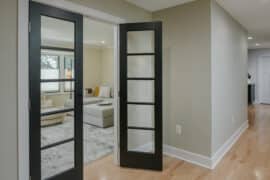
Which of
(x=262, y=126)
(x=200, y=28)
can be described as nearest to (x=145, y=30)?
(x=200, y=28)

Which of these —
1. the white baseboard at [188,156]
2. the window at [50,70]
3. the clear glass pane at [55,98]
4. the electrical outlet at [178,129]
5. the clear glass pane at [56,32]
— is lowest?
the white baseboard at [188,156]

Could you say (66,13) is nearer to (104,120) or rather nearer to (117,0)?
(117,0)

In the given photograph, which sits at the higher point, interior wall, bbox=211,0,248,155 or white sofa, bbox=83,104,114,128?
interior wall, bbox=211,0,248,155

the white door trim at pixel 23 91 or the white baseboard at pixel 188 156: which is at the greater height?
the white door trim at pixel 23 91

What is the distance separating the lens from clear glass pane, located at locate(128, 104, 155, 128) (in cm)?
287

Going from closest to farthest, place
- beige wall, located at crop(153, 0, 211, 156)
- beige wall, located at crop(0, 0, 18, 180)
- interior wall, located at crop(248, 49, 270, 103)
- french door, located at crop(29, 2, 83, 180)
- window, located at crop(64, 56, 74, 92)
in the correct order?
beige wall, located at crop(0, 0, 18, 180) < french door, located at crop(29, 2, 83, 180) < window, located at crop(64, 56, 74, 92) < beige wall, located at crop(153, 0, 211, 156) < interior wall, located at crop(248, 49, 270, 103)

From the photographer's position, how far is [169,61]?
3219 mm

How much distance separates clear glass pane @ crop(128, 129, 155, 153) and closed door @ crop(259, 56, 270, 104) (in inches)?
300

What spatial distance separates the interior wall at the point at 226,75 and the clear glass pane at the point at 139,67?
0.94 meters

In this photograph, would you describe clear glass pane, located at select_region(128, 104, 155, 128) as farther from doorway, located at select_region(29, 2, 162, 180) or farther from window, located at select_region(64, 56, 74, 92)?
window, located at select_region(64, 56, 74, 92)

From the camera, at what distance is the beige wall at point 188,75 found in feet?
9.21

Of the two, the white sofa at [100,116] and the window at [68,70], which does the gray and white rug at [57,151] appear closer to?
the window at [68,70]

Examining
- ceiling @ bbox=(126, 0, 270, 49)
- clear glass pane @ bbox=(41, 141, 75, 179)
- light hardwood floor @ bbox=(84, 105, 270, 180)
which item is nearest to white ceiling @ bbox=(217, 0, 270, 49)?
ceiling @ bbox=(126, 0, 270, 49)

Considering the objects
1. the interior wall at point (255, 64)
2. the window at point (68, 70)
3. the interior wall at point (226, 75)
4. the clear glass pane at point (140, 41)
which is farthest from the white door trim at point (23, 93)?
the interior wall at point (255, 64)
